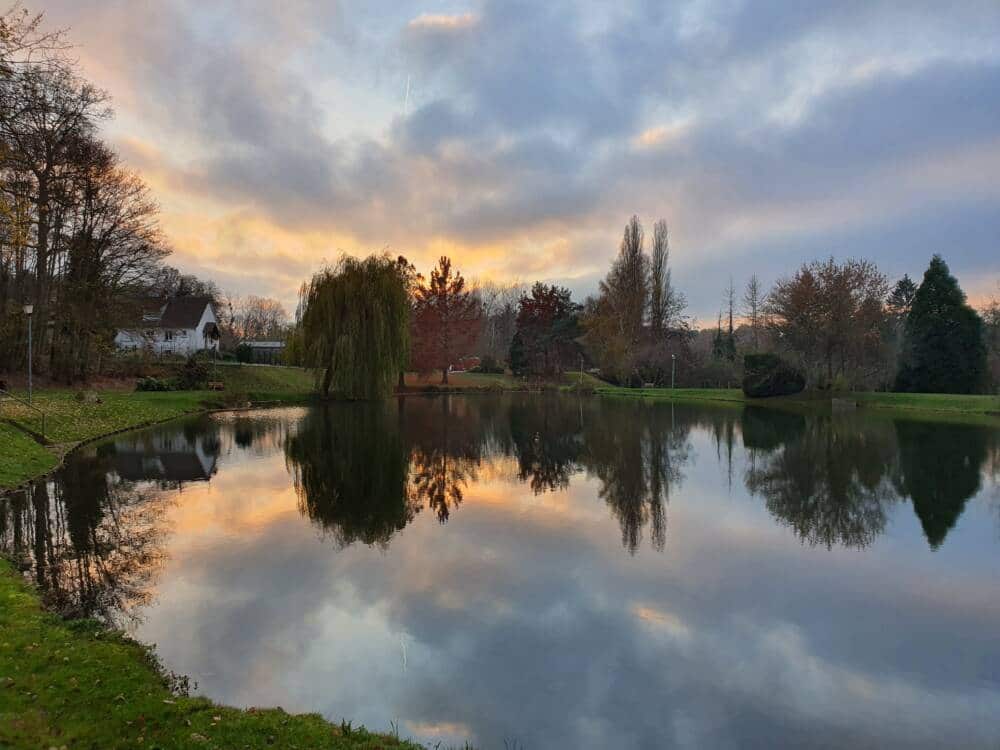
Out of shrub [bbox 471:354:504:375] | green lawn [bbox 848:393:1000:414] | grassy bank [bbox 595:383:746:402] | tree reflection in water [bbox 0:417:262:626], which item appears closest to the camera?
tree reflection in water [bbox 0:417:262:626]

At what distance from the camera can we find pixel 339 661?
5.61 metres

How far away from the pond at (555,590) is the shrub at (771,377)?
95.3 feet

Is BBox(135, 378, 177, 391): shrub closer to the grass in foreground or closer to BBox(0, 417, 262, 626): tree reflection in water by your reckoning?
BBox(0, 417, 262, 626): tree reflection in water

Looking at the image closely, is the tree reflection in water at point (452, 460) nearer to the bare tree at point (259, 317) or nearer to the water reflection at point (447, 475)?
the water reflection at point (447, 475)

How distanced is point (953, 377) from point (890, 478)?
34.1m

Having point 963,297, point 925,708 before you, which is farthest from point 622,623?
point 963,297

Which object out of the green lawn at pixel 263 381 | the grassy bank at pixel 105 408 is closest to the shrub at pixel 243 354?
the green lawn at pixel 263 381

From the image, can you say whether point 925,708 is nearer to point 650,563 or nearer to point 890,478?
point 650,563

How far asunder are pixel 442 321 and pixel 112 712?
171 feet

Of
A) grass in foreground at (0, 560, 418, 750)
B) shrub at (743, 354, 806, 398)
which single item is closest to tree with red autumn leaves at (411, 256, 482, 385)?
shrub at (743, 354, 806, 398)

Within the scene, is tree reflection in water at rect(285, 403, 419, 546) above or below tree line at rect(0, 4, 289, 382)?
below

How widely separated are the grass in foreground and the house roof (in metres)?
53.9

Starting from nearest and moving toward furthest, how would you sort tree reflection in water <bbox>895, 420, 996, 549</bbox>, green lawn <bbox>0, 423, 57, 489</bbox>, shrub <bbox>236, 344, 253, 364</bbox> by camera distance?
tree reflection in water <bbox>895, 420, 996, 549</bbox> → green lawn <bbox>0, 423, 57, 489</bbox> → shrub <bbox>236, 344, 253, 364</bbox>

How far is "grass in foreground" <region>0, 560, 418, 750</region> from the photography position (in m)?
3.79
